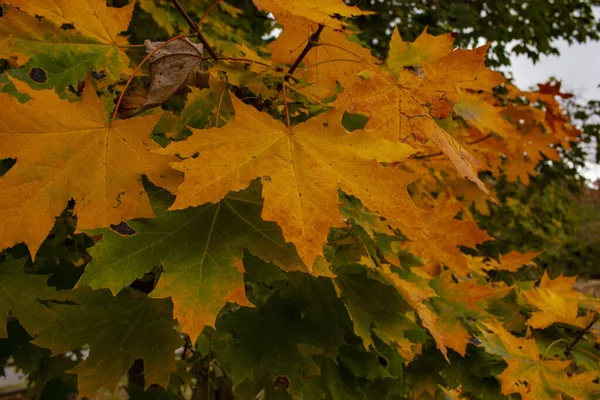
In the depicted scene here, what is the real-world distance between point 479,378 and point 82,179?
1.42 meters

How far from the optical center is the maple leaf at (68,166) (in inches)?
33.2

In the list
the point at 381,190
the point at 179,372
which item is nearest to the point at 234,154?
the point at 381,190

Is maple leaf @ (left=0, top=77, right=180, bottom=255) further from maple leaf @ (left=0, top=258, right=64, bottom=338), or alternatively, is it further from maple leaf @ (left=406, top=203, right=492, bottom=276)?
maple leaf @ (left=406, top=203, right=492, bottom=276)

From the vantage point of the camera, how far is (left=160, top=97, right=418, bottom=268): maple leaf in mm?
779

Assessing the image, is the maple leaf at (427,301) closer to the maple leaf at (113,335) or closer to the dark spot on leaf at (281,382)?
the dark spot on leaf at (281,382)

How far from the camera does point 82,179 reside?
34.5 inches

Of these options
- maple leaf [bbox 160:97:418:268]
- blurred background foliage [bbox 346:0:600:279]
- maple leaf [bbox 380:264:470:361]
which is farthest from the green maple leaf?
blurred background foliage [bbox 346:0:600:279]

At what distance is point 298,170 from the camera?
33.3 inches

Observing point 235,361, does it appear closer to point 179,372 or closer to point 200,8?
point 179,372

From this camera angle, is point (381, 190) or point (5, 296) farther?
point (5, 296)

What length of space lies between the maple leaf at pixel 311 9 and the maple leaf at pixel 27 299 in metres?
0.87

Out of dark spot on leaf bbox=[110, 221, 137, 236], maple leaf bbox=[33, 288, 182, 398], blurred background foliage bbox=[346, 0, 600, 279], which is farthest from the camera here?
blurred background foliage bbox=[346, 0, 600, 279]

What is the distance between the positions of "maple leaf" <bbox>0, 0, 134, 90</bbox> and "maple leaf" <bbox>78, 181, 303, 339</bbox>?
13.4 inches

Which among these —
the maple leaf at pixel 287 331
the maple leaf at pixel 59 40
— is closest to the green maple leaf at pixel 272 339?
the maple leaf at pixel 287 331
